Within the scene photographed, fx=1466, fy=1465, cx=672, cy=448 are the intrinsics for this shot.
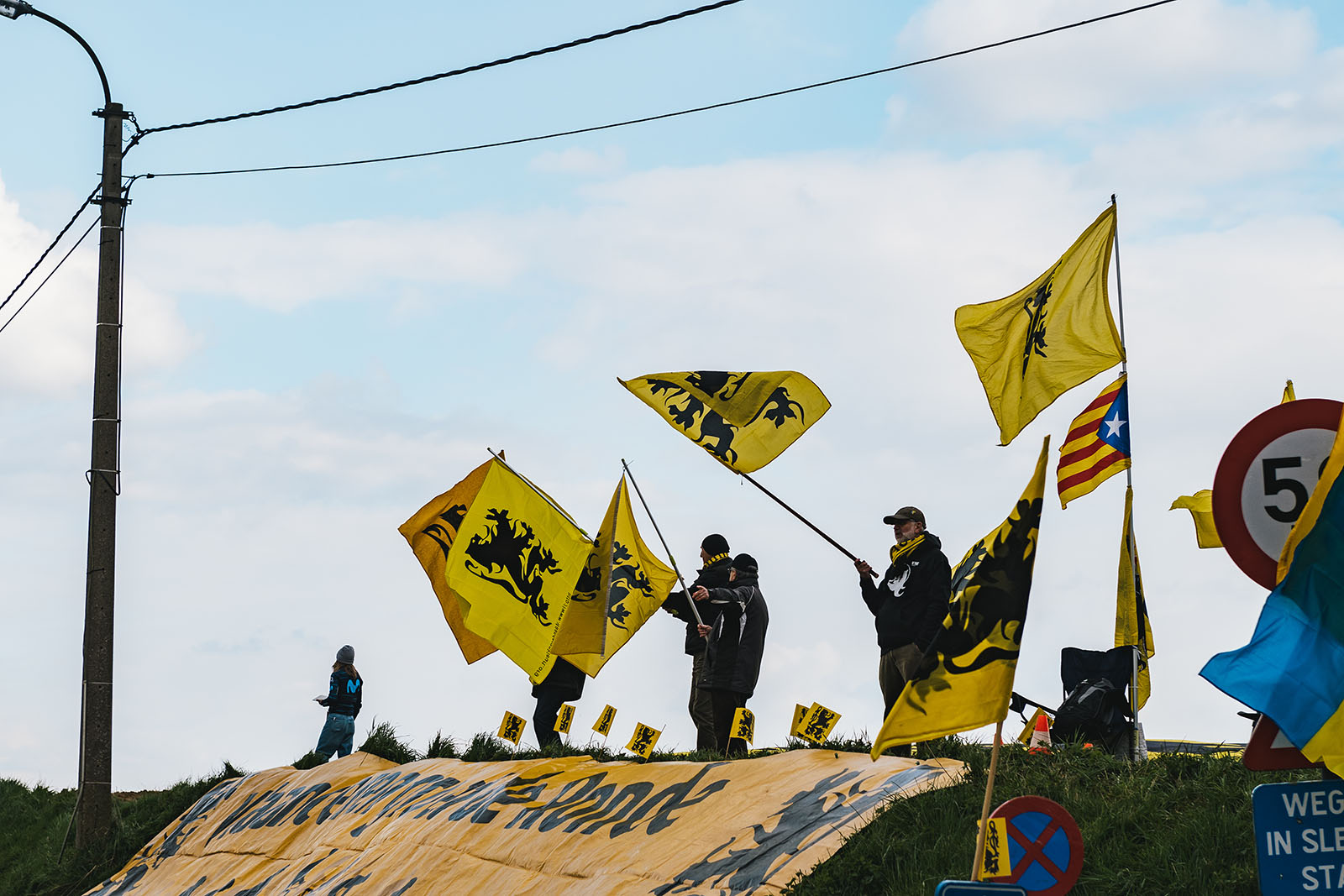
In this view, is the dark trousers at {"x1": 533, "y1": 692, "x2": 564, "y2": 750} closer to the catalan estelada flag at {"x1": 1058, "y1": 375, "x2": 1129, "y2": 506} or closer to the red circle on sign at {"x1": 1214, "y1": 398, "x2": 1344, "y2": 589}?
the catalan estelada flag at {"x1": 1058, "y1": 375, "x2": 1129, "y2": 506}

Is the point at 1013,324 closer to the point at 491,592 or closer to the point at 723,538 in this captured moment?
the point at 723,538

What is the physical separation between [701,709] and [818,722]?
1595 millimetres

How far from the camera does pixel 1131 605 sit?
10859mm

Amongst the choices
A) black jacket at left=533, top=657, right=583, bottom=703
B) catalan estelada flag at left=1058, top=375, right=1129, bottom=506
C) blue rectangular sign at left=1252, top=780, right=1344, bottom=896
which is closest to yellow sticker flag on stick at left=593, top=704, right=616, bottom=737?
black jacket at left=533, top=657, right=583, bottom=703

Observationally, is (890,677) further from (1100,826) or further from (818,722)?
(1100,826)

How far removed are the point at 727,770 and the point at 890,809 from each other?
1570 mm

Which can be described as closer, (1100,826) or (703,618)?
(1100,826)

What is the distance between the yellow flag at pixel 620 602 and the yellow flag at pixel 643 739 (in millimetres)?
598

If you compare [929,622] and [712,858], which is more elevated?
[929,622]

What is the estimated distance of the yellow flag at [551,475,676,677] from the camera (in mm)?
12148

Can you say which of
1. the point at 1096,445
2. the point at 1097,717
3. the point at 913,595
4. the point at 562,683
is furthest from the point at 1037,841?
the point at 562,683

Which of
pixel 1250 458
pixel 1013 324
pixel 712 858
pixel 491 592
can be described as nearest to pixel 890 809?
pixel 712 858

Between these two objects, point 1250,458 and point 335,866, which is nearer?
point 1250,458

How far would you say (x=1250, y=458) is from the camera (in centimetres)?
480
